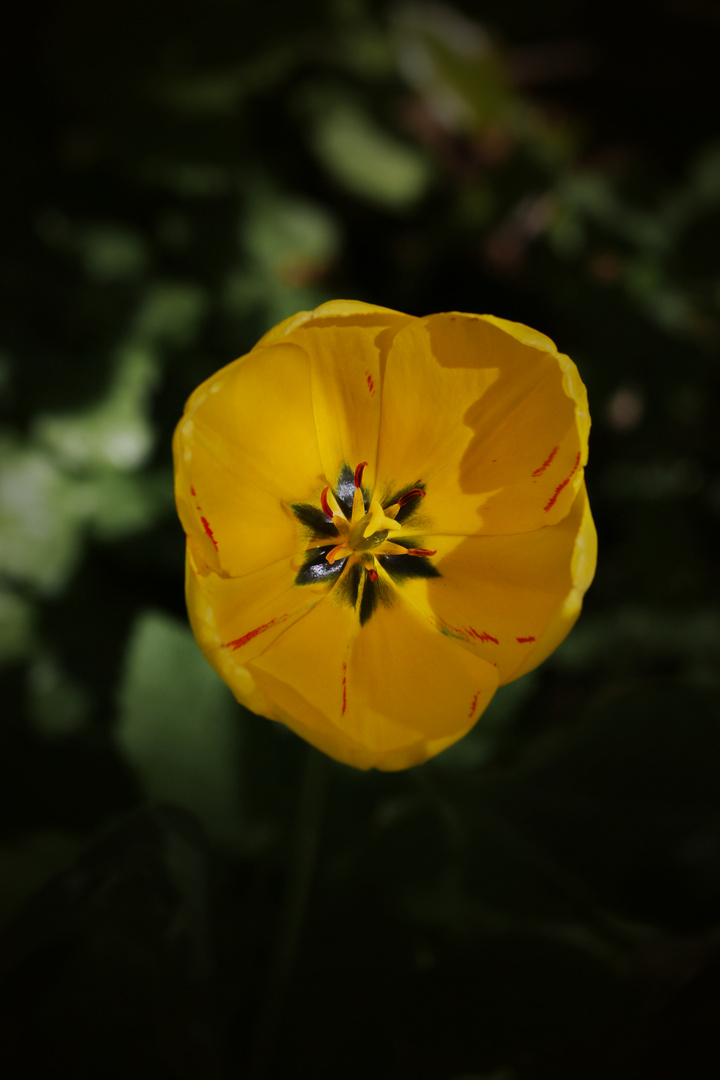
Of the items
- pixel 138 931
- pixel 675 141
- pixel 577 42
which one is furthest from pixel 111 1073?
pixel 577 42

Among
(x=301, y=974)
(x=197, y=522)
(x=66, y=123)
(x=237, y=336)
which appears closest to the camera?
(x=197, y=522)

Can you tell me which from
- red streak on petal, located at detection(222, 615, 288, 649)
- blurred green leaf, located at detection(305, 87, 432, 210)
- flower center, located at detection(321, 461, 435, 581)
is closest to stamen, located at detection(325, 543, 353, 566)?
flower center, located at detection(321, 461, 435, 581)

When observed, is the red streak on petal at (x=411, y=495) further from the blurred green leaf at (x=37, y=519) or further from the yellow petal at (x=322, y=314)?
the blurred green leaf at (x=37, y=519)

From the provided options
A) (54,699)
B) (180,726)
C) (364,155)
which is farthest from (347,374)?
(364,155)

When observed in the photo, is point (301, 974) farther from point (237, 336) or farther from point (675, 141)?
point (675, 141)

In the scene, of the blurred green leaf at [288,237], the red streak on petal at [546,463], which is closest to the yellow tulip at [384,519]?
the red streak on petal at [546,463]

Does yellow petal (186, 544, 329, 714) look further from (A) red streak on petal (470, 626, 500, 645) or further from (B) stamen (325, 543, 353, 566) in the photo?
(A) red streak on petal (470, 626, 500, 645)

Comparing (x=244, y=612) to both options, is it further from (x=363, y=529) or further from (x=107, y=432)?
(x=107, y=432)
